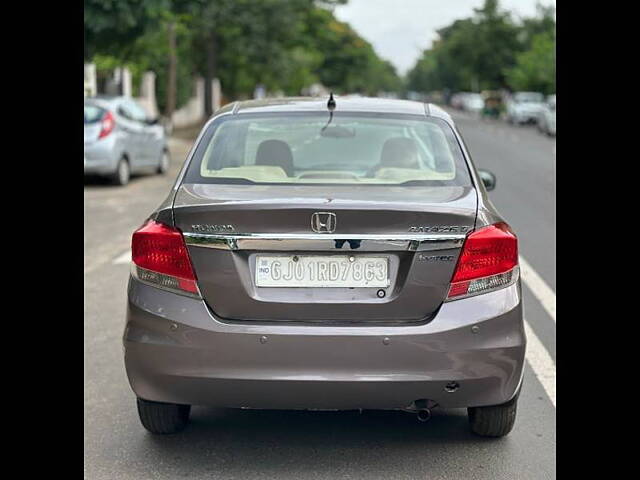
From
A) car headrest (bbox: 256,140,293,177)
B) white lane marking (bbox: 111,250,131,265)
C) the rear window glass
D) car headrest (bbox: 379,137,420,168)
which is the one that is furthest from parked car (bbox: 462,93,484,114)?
car headrest (bbox: 256,140,293,177)

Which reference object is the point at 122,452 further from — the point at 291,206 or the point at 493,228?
the point at 493,228

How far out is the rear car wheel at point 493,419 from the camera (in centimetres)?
463

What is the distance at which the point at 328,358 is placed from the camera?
4.05m

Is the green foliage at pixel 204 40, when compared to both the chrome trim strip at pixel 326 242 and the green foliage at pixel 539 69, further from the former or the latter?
the chrome trim strip at pixel 326 242

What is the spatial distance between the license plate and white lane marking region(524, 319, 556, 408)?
170 centimetres

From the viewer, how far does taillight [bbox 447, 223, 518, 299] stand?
416 cm

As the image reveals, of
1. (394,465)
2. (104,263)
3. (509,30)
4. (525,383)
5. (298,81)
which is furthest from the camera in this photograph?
(509,30)

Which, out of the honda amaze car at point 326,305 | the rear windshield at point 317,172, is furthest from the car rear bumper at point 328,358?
the rear windshield at point 317,172

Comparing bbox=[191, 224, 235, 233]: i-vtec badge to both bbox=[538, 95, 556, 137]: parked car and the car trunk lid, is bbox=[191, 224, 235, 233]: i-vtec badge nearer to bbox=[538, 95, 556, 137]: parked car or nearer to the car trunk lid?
the car trunk lid

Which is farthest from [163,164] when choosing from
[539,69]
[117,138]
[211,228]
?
[539,69]

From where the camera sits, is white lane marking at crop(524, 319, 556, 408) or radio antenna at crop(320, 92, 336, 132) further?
white lane marking at crop(524, 319, 556, 408)
